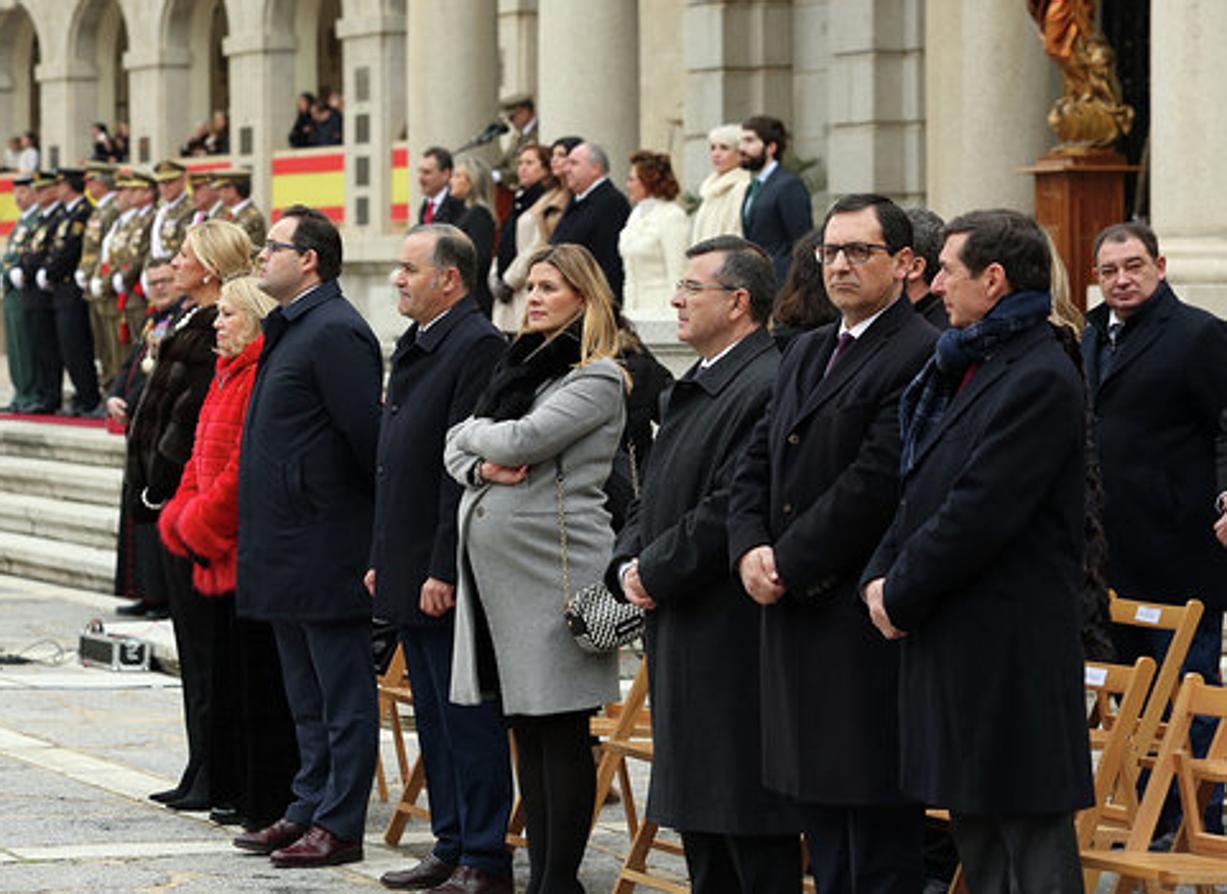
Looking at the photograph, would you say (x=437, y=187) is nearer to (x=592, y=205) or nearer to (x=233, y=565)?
(x=592, y=205)

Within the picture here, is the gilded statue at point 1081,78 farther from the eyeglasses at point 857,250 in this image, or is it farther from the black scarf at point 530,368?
the eyeglasses at point 857,250

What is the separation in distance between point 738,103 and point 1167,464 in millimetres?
14535

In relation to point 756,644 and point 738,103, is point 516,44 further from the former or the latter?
point 756,644

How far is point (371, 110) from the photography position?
33156mm

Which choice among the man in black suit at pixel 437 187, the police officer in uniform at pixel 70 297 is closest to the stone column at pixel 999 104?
the man in black suit at pixel 437 187

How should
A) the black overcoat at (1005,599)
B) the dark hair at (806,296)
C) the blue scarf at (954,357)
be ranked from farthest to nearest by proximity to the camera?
1. the dark hair at (806,296)
2. the blue scarf at (954,357)
3. the black overcoat at (1005,599)

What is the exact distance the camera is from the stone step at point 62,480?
21.0 meters

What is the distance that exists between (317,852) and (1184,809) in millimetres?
2972

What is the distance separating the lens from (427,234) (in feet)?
33.0

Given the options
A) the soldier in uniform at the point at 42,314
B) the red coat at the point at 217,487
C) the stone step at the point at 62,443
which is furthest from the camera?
the soldier in uniform at the point at 42,314

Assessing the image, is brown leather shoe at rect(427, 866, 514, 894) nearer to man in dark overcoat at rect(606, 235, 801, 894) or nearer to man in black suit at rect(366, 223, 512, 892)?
man in black suit at rect(366, 223, 512, 892)

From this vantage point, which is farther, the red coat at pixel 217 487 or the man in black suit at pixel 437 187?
the man in black suit at pixel 437 187

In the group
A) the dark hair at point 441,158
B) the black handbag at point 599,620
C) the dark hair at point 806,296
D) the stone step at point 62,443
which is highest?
the dark hair at point 441,158

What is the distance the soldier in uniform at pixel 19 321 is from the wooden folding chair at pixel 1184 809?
17.7 metres
